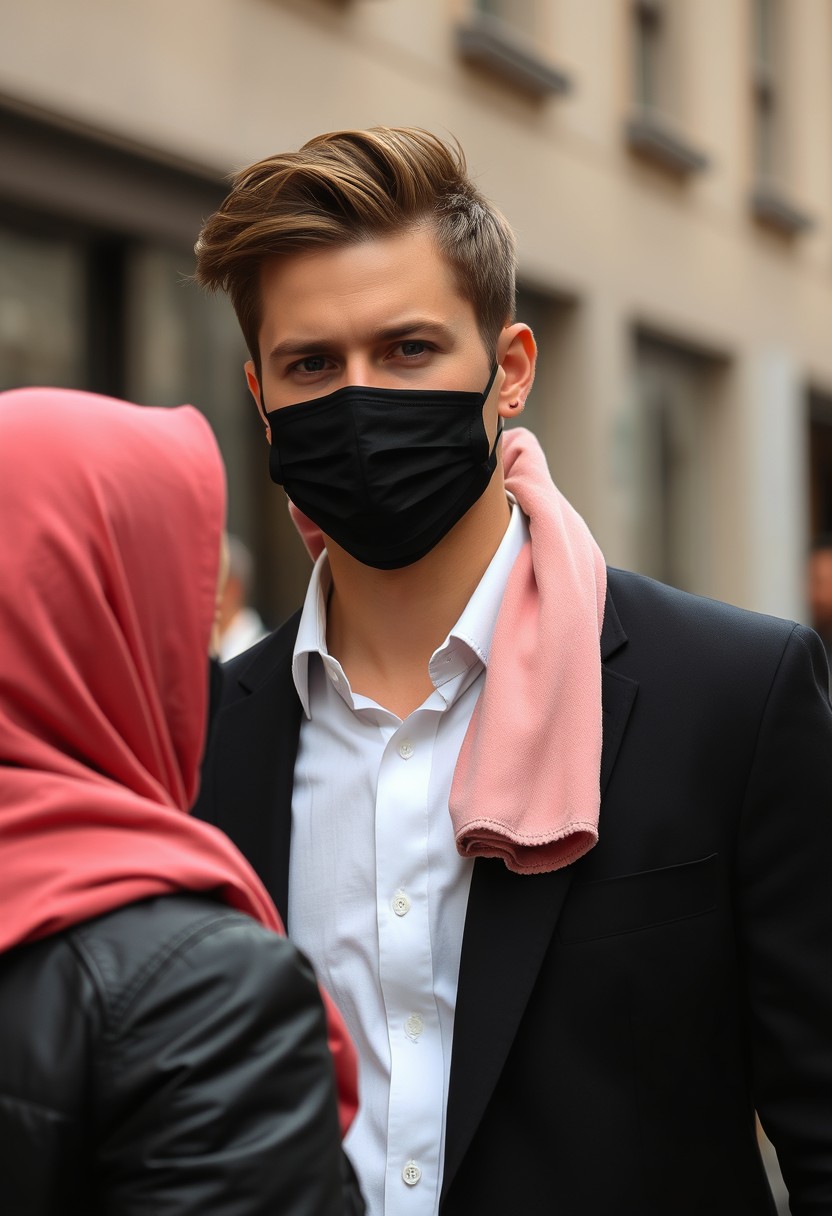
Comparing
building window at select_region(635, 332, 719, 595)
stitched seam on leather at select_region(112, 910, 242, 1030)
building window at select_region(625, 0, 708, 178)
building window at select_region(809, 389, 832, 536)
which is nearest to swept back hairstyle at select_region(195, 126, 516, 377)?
stitched seam on leather at select_region(112, 910, 242, 1030)

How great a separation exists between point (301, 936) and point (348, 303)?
2.81 ft

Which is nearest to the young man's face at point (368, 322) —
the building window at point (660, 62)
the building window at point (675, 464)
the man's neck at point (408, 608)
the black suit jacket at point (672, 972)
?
the man's neck at point (408, 608)

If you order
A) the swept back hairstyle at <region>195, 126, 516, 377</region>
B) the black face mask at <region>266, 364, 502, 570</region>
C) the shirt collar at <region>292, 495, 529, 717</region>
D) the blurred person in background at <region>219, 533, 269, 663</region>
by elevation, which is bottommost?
the blurred person in background at <region>219, 533, 269, 663</region>

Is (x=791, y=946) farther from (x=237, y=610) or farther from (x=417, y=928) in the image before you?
(x=237, y=610)

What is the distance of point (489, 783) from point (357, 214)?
2.71 ft

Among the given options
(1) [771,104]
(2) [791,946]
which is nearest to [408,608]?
(2) [791,946]

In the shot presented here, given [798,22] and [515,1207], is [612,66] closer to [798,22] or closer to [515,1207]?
[798,22]

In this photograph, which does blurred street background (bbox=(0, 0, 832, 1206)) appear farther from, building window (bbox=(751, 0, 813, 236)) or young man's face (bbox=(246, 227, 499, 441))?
young man's face (bbox=(246, 227, 499, 441))

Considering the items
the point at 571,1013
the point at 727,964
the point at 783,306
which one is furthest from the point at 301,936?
the point at 783,306

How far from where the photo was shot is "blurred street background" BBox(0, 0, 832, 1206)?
725cm

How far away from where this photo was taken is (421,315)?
7.79ft

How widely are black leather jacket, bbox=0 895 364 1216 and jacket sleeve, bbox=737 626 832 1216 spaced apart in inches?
31.7

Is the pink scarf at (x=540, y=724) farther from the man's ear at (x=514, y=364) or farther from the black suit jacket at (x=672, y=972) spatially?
the man's ear at (x=514, y=364)

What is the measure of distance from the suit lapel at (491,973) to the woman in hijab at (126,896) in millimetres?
304
